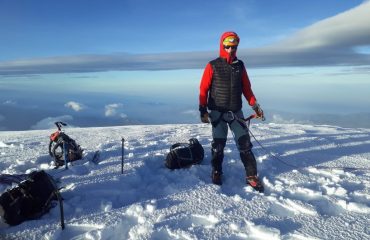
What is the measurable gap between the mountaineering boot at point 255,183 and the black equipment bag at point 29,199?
3449 millimetres

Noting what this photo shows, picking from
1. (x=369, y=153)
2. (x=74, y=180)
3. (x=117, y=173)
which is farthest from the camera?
(x=369, y=153)

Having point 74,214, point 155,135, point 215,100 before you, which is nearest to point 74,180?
point 74,214

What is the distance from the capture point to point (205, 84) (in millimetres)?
6359

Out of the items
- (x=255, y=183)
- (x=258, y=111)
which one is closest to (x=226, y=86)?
(x=258, y=111)

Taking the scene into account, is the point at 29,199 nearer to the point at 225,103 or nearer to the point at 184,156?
the point at 184,156

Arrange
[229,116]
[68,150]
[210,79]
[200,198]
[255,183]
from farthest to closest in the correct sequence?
[68,150] → [229,116] → [210,79] → [255,183] → [200,198]

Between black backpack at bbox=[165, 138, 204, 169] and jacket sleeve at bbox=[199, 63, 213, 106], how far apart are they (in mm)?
1382

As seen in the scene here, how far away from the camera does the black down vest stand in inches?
247

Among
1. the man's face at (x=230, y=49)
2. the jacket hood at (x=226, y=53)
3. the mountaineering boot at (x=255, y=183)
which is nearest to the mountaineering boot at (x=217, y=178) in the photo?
the mountaineering boot at (x=255, y=183)

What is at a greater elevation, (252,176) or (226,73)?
(226,73)

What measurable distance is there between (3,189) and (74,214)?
1.64 m

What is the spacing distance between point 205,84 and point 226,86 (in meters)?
0.42

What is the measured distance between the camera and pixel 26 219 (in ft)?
15.1

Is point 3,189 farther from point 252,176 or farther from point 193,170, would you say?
point 252,176
